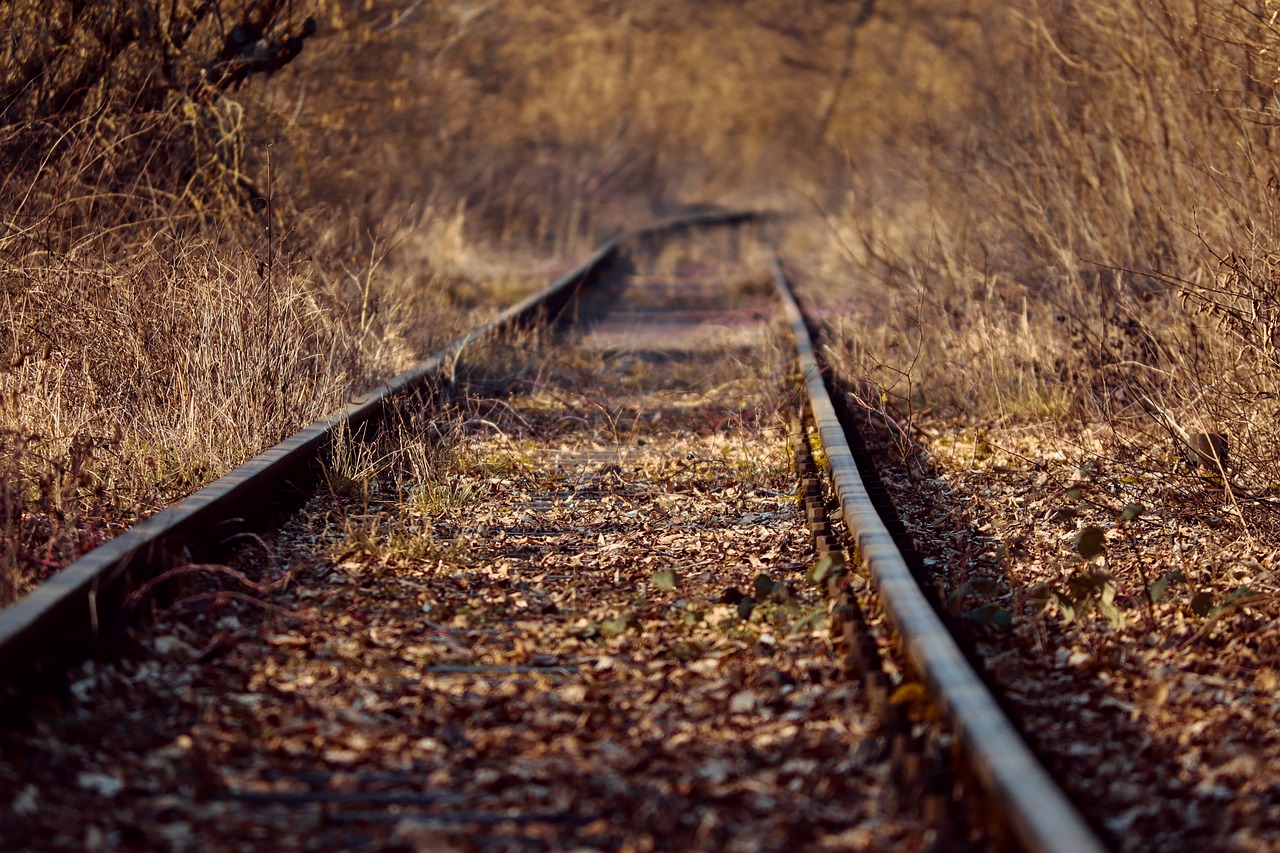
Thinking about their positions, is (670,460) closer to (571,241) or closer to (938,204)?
(938,204)

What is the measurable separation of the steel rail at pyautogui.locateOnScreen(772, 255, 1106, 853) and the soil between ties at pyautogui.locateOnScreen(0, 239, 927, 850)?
8.3 inches

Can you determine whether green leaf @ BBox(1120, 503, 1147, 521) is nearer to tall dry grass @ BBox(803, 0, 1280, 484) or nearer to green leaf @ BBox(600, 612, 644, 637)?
tall dry grass @ BBox(803, 0, 1280, 484)

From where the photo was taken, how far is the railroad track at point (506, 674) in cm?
293

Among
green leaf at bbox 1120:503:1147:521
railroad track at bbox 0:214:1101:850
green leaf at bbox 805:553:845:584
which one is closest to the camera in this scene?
railroad track at bbox 0:214:1101:850

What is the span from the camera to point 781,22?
48.9 meters

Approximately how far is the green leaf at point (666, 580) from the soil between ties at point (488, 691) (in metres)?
0.02

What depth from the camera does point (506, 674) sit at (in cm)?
390

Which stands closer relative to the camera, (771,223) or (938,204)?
(938,204)

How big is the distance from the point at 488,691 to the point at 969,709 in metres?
1.33

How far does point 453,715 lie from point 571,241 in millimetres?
20000

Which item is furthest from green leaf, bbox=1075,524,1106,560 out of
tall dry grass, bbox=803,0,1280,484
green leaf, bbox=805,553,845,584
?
tall dry grass, bbox=803,0,1280,484

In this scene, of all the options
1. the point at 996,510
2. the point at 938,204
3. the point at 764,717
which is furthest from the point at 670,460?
the point at 938,204

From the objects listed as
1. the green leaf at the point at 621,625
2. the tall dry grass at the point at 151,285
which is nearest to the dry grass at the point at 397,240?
the tall dry grass at the point at 151,285

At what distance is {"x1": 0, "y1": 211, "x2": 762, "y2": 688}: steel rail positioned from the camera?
3.54 meters
